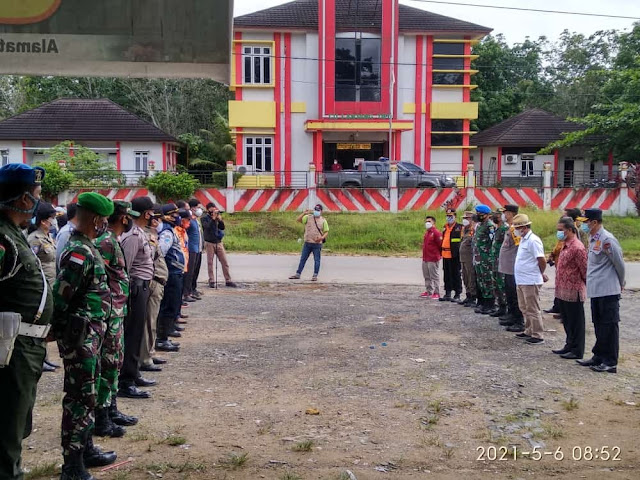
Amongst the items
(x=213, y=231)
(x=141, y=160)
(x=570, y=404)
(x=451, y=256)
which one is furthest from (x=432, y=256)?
(x=141, y=160)

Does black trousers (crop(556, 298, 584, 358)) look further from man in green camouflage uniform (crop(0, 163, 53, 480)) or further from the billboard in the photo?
man in green camouflage uniform (crop(0, 163, 53, 480))

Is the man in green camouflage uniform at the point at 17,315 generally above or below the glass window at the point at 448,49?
below

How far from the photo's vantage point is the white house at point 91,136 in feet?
117

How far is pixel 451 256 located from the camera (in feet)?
44.0

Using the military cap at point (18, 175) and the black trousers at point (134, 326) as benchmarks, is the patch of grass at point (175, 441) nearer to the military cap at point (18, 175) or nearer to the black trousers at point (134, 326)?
the black trousers at point (134, 326)

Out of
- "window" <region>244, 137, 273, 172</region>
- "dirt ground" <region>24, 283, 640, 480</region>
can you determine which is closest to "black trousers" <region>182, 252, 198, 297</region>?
"dirt ground" <region>24, 283, 640, 480</region>

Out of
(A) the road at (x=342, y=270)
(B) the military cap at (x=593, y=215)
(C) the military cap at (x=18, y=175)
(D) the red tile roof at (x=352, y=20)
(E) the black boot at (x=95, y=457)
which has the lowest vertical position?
(A) the road at (x=342, y=270)

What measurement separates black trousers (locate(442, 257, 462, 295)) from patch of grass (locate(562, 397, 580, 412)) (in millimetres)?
6517

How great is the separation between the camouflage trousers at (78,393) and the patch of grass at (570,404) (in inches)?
177

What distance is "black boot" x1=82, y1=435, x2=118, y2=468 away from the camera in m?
5.08

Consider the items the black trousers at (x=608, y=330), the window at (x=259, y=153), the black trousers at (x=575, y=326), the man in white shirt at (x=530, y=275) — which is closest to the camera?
the black trousers at (x=608, y=330)

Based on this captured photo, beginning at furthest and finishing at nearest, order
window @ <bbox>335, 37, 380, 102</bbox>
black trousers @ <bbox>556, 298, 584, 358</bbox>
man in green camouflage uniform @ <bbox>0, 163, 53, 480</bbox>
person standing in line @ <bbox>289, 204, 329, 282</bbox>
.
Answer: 1. window @ <bbox>335, 37, 380, 102</bbox>
2. person standing in line @ <bbox>289, 204, 329, 282</bbox>
3. black trousers @ <bbox>556, 298, 584, 358</bbox>
4. man in green camouflage uniform @ <bbox>0, 163, 53, 480</bbox>

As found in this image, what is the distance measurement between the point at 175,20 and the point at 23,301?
2419 millimetres

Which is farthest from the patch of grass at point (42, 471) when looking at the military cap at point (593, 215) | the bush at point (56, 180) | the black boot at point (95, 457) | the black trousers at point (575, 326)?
the bush at point (56, 180)
